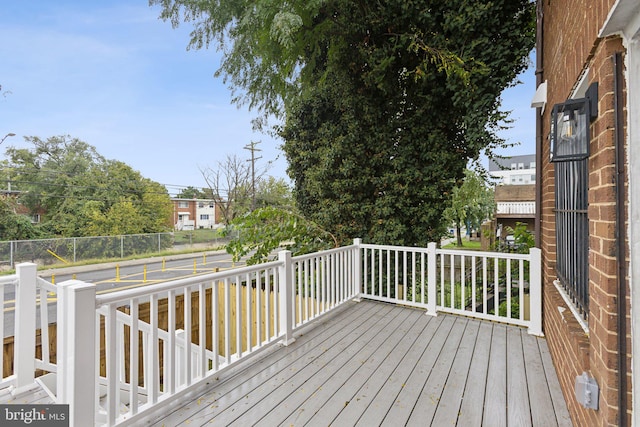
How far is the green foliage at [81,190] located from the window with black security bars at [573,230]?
19.3m

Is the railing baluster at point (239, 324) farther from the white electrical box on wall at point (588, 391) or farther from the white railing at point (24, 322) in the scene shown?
the white electrical box on wall at point (588, 391)

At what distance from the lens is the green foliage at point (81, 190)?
52.7ft

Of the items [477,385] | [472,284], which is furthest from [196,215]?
[477,385]

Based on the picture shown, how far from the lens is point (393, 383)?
7.26 ft

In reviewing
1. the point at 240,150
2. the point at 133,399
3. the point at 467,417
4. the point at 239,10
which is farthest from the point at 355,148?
the point at 240,150

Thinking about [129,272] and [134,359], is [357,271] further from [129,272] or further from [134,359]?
[129,272]

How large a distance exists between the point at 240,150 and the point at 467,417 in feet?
63.4

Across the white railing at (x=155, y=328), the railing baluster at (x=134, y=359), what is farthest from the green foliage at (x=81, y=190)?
the railing baluster at (x=134, y=359)

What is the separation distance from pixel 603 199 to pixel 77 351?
2316 millimetres

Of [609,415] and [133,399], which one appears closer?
[609,415]

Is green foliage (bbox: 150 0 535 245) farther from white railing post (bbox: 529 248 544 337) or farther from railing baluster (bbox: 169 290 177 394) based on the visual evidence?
Answer: railing baluster (bbox: 169 290 177 394)

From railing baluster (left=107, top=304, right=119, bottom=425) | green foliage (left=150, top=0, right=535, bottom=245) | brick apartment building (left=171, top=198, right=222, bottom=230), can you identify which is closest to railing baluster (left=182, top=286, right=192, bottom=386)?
railing baluster (left=107, top=304, right=119, bottom=425)

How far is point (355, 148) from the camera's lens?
477cm

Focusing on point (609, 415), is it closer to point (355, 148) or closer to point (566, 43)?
point (566, 43)
